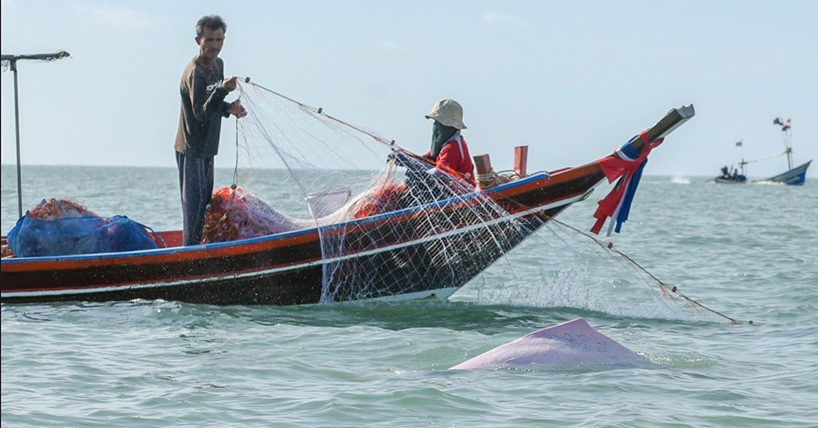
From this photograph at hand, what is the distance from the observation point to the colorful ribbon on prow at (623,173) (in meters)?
8.22

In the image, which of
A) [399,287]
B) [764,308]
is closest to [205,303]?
[399,287]

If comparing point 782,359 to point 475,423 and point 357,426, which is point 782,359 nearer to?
point 475,423

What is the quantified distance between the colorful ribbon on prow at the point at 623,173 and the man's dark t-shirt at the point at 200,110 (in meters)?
3.01

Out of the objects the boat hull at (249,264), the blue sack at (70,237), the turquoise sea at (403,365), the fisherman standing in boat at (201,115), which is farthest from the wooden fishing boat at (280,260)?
the fisherman standing in boat at (201,115)

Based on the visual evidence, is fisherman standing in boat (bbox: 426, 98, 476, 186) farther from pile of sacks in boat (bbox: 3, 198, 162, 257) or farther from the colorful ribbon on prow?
pile of sacks in boat (bbox: 3, 198, 162, 257)

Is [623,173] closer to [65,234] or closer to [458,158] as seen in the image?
[458,158]

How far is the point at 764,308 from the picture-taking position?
9.61m

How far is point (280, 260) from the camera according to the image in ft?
28.1

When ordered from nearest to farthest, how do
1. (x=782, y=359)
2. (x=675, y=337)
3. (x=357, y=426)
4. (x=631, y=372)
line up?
(x=357, y=426) < (x=631, y=372) < (x=782, y=359) < (x=675, y=337)

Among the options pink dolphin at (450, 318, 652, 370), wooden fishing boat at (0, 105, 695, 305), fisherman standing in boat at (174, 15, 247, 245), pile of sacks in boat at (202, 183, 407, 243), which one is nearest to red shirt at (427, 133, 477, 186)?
wooden fishing boat at (0, 105, 695, 305)

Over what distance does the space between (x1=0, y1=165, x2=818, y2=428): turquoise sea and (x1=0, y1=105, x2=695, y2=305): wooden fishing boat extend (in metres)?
0.16

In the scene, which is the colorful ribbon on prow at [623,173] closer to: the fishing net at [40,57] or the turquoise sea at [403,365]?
the turquoise sea at [403,365]

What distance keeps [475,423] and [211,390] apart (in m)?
1.52

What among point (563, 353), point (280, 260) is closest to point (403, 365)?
point (563, 353)
